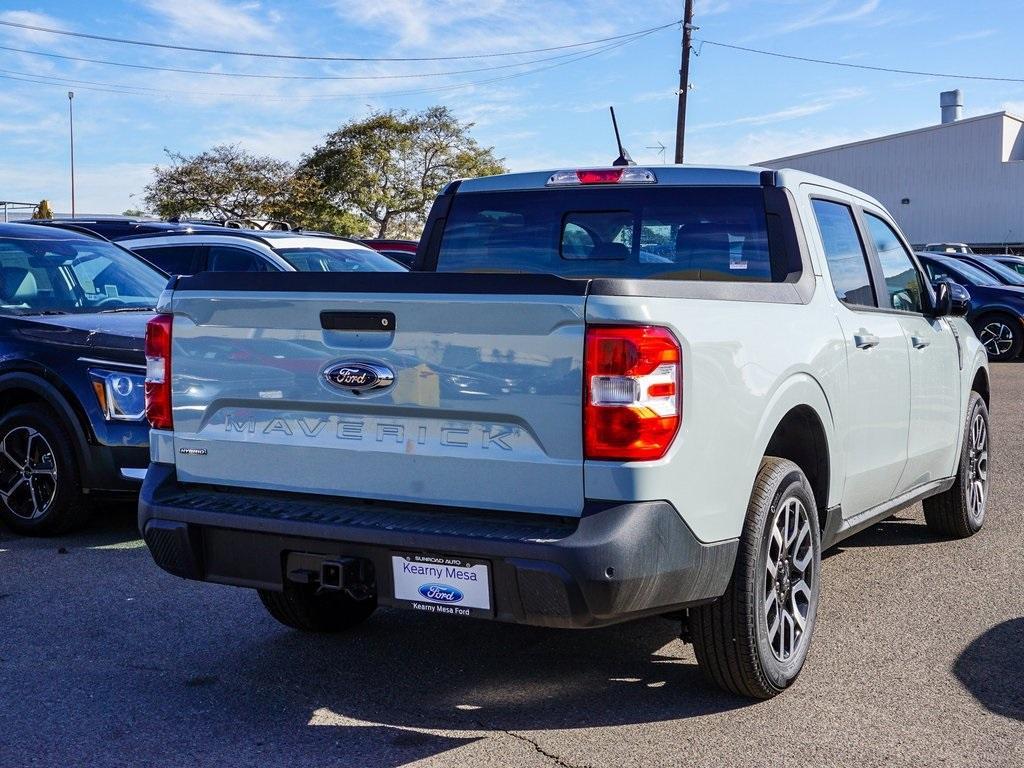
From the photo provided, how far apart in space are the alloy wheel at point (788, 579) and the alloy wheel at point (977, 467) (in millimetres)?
2591

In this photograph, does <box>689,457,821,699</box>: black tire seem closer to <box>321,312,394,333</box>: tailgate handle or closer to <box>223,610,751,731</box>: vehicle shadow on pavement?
<box>223,610,751,731</box>: vehicle shadow on pavement

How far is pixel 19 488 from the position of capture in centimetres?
682

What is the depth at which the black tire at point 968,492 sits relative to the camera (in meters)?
6.51

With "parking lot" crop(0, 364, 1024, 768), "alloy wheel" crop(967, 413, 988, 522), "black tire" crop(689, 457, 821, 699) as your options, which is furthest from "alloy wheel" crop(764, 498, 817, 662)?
"alloy wheel" crop(967, 413, 988, 522)

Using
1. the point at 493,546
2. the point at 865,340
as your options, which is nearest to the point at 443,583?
the point at 493,546

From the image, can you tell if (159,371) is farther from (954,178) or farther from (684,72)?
(954,178)

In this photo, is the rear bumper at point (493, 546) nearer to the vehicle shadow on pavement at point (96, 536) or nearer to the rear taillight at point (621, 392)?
the rear taillight at point (621, 392)

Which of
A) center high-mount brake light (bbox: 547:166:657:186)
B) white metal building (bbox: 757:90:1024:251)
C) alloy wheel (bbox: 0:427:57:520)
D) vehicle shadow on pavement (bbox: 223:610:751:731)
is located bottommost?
vehicle shadow on pavement (bbox: 223:610:751:731)

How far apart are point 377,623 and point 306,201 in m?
48.6

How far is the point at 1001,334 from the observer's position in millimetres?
18156

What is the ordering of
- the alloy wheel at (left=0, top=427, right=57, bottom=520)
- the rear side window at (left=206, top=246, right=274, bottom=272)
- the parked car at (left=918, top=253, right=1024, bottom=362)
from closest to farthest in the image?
the alloy wheel at (left=0, top=427, right=57, bottom=520) → the rear side window at (left=206, top=246, right=274, bottom=272) → the parked car at (left=918, top=253, right=1024, bottom=362)

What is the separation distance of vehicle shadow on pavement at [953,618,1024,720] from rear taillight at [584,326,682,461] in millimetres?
1687

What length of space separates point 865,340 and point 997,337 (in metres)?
14.5

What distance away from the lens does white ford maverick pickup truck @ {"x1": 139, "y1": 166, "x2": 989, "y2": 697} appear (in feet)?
11.3
